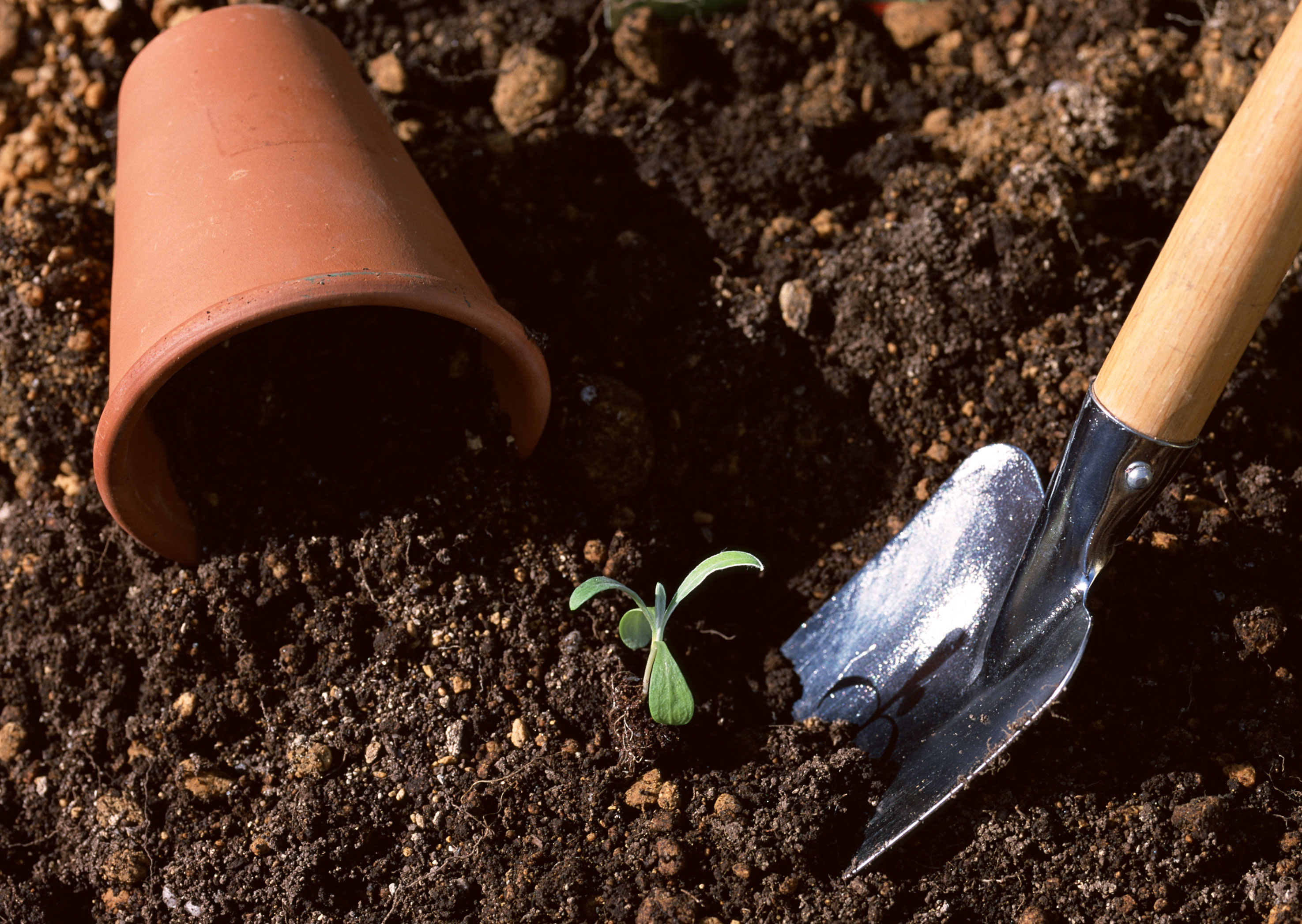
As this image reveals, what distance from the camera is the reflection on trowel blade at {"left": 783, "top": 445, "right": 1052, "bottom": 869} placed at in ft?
4.81

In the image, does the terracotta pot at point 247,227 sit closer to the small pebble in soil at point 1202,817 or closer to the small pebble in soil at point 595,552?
the small pebble in soil at point 595,552

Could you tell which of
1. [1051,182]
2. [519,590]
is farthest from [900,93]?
[519,590]

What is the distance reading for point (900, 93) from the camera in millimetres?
2105

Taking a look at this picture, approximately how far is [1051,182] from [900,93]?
1.46 ft

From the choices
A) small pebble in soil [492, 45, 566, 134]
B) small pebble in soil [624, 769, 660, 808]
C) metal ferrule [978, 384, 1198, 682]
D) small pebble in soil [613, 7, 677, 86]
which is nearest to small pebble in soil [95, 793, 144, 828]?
small pebble in soil [624, 769, 660, 808]

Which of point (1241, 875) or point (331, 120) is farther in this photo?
point (331, 120)

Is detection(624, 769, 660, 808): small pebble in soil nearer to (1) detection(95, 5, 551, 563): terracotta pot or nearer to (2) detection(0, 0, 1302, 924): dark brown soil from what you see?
(2) detection(0, 0, 1302, 924): dark brown soil

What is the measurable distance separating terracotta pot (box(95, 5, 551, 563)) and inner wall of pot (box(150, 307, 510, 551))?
0.22ft

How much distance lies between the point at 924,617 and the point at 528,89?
4.63 feet

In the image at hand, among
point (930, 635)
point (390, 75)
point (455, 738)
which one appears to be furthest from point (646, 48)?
point (455, 738)

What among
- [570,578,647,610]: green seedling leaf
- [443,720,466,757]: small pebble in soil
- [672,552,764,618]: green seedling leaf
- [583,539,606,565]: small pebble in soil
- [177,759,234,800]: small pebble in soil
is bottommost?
[177,759,234,800]: small pebble in soil

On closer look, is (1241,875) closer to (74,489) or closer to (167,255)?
(167,255)

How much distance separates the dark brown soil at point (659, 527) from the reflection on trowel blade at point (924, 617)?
75 mm

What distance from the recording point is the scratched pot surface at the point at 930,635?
1.37 m
